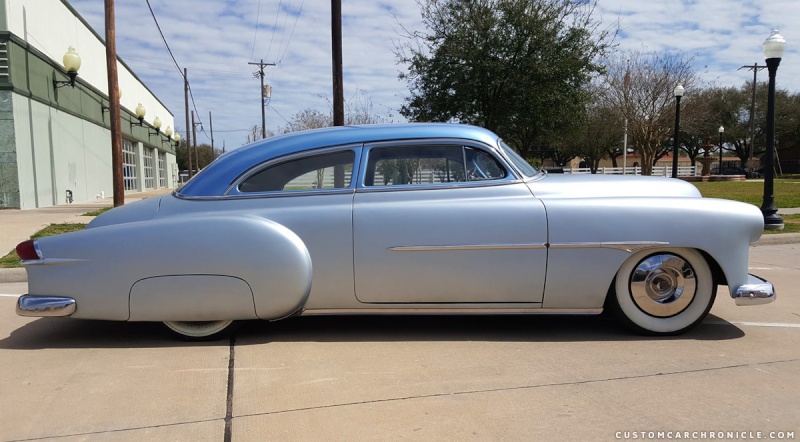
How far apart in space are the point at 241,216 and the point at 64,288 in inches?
51.2

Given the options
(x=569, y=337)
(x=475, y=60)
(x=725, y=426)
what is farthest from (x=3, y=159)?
(x=725, y=426)

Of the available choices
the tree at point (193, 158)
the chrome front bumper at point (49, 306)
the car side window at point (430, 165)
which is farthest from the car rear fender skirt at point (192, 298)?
the tree at point (193, 158)

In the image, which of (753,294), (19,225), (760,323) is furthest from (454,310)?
(19,225)

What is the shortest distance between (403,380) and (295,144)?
1.88 meters

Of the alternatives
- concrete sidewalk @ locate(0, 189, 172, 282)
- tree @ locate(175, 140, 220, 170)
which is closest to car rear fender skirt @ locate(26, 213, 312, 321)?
concrete sidewalk @ locate(0, 189, 172, 282)

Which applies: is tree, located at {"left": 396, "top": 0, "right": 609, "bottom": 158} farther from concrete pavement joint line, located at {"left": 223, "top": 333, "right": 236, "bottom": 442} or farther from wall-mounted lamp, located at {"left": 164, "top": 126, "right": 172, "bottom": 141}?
wall-mounted lamp, located at {"left": 164, "top": 126, "right": 172, "bottom": 141}

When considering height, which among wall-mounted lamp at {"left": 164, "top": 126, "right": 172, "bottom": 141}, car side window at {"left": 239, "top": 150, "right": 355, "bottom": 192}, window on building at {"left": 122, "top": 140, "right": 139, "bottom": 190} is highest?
wall-mounted lamp at {"left": 164, "top": 126, "right": 172, "bottom": 141}

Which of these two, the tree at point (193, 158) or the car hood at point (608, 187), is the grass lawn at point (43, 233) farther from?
the tree at point (193, 158)

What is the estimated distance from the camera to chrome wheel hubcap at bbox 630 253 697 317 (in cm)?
405

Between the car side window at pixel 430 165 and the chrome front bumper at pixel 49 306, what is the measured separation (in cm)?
226

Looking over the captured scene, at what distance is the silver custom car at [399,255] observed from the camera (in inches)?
155

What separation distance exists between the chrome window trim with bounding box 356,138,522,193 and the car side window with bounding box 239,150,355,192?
0.10 metres

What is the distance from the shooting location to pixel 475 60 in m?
16.6

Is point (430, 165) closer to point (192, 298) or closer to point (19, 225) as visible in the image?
point (192, 298)
